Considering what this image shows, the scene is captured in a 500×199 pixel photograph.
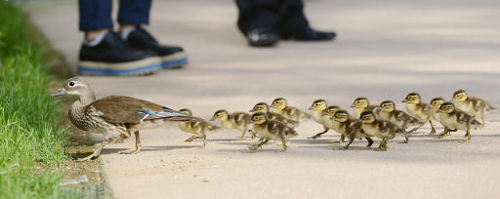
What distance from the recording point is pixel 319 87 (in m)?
6.14

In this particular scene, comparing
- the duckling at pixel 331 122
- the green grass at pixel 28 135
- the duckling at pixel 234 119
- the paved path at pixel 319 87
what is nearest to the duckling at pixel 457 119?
the paved path at pixel 319 87

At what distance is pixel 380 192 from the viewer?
355 cm

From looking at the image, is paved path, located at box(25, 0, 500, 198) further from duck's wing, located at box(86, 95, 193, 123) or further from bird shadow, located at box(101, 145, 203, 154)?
duck's wing, located at box(86, 95, 193, 123)

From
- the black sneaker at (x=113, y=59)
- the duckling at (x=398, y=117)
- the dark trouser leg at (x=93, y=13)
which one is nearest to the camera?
the duckling at (x=398, y=117)

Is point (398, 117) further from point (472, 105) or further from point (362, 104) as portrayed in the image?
point (472, 105)

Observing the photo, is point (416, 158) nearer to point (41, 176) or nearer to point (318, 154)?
point (318, 154)

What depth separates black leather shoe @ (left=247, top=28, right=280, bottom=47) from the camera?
809cm

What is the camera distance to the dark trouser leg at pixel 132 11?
691 centimetres

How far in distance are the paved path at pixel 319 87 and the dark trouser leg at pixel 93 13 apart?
428 millimetres

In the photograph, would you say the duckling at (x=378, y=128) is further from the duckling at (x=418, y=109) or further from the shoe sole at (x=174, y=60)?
the shoe sole at (x=174, y=60)

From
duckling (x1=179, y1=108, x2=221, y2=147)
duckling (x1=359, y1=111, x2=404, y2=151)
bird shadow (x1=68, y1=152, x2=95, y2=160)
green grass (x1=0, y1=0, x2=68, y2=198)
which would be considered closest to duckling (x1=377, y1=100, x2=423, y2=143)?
duckling (x1=359, y1=111, x2=404, y2=151)

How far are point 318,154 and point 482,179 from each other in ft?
2.87

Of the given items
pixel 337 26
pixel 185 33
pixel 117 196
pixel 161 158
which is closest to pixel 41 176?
pixel 117 196

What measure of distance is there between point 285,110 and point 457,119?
3.34 ft
